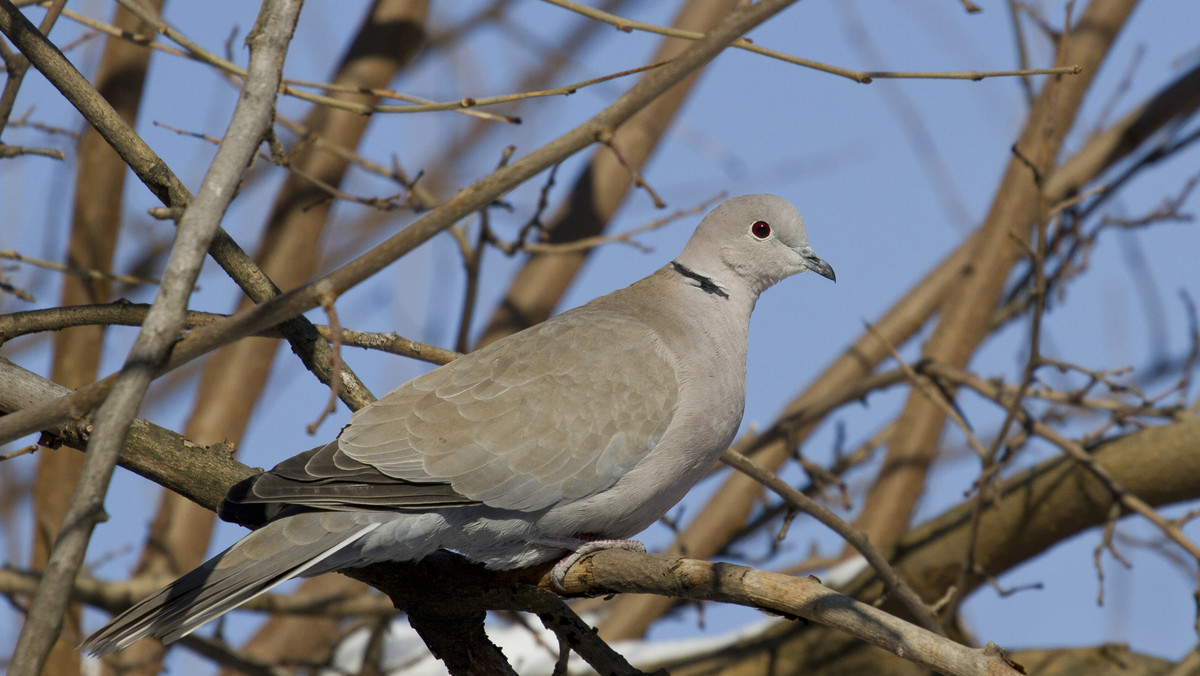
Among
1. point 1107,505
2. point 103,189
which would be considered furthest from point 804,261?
point 103,189

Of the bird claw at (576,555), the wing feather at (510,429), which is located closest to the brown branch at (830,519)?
the wing feather at (510,429)

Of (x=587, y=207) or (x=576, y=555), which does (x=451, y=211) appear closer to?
(x=576, y=555)

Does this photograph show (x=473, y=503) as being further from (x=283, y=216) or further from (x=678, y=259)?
(x=283, y=216)

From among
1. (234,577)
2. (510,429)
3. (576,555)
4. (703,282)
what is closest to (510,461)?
(510,429)

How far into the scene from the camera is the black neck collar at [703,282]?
359 cm

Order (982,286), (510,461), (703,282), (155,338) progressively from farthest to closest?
(982,286), (703,282), (510,461), (155,338)

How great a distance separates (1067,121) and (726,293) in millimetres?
3045

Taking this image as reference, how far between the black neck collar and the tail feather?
143 cm

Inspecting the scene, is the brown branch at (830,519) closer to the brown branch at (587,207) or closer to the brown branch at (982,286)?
the brown branch at (982,286)

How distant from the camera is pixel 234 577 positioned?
2500mm

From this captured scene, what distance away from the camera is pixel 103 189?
5102mm

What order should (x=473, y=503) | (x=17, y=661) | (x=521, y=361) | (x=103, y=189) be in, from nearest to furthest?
1. (x=17, y=661)
2. (x=473, y=503)
3. (x=521, y=361)
4. (x=103, y=189)

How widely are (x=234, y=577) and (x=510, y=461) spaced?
0.77 metres

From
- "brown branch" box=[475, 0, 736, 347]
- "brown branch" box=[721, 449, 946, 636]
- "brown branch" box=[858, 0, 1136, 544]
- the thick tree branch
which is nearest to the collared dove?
"brown branch" box=[721, 449, 946, 636]
